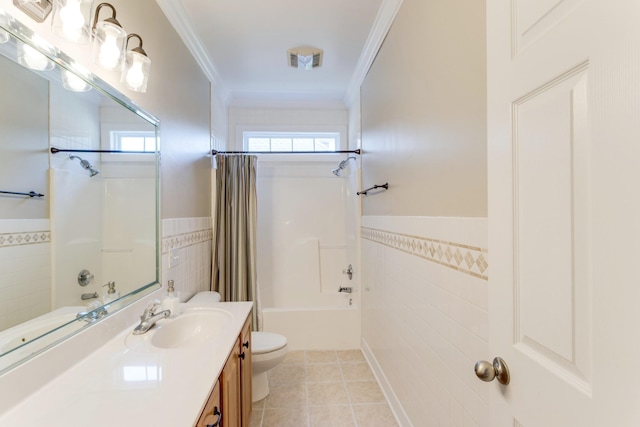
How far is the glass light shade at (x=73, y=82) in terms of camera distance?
102 cm

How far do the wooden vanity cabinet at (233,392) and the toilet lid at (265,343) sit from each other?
313 mm

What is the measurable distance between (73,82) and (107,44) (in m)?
0.21

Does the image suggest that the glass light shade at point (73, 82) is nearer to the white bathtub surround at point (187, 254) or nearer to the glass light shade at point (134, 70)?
the glass light shade at point (134, 70)

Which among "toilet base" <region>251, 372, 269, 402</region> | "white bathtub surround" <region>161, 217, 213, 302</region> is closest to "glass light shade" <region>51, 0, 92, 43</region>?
"white bathtub surround" <region>161, 217, 213, 302</region>

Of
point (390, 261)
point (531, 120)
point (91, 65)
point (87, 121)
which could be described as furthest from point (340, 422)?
point (91, 65)

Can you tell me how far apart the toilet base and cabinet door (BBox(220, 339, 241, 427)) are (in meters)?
0.63

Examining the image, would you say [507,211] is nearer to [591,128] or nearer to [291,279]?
[591,128]

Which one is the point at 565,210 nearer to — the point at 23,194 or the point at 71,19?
the point at 23,194

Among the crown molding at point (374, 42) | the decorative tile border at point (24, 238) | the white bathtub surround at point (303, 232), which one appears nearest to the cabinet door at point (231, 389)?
the decorative tile border at point (24, 238)

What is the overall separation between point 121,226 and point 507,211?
151cm

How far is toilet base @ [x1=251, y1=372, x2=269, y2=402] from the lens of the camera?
2.00 meters

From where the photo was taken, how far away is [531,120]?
593 mm

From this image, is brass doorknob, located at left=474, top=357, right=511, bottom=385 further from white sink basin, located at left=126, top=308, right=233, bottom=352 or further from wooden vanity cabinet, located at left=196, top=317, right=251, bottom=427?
white sink basin, located at left=126, top=308, right=233, bottom=352

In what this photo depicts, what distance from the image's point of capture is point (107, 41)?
3.71 feet
